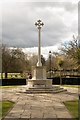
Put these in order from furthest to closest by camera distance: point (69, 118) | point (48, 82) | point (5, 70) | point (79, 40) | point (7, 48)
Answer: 1. point (7, 48)
2. point (5, 70)
3. point (79, 40)
4. point (48, 82)
5. point (69, 118)

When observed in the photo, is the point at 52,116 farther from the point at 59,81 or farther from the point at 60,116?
the point at 59,81

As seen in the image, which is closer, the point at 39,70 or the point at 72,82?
the point at 39,70

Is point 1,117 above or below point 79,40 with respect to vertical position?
below

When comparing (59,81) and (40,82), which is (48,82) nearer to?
(40,82)

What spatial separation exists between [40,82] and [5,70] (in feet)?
71.8

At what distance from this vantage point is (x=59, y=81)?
38.4 metres

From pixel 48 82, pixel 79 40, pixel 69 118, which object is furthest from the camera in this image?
pixel 79 40

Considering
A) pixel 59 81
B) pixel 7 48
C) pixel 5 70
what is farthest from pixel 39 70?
pixel 7 48

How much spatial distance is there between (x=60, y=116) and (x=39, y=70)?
14.8 metres

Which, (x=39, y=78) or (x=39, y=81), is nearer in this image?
(x=39, y=81)

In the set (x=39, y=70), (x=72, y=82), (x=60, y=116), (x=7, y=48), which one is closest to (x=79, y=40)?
(x=72, y=82)

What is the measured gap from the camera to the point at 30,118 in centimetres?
1041

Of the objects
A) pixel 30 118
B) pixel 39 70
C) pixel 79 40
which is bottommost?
pixel 30 118

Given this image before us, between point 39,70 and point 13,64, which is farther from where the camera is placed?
point 13,64
